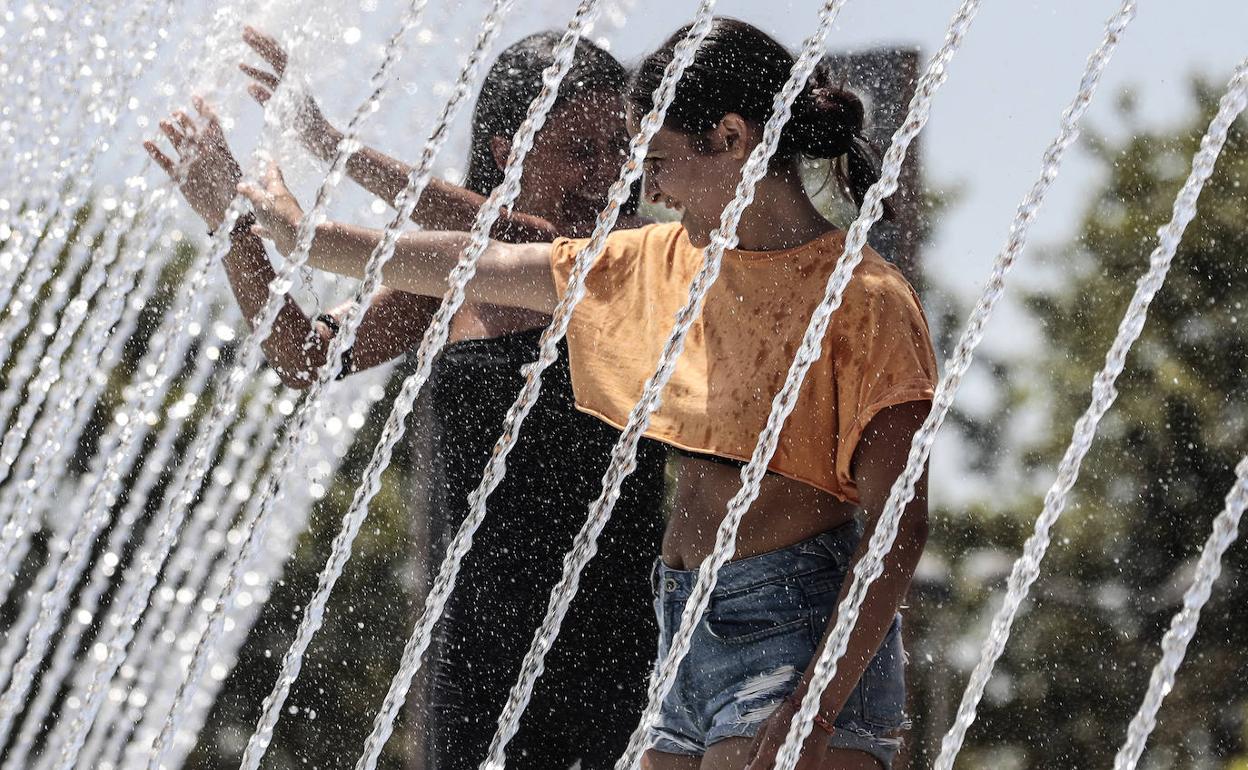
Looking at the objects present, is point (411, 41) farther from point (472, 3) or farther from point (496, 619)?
point (496, 619)

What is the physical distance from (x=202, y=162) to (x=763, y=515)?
1382mm

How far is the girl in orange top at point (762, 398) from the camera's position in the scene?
2244 millimetres

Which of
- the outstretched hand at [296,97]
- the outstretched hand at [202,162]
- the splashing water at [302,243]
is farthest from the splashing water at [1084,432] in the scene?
the outstretched hand at [296,97]

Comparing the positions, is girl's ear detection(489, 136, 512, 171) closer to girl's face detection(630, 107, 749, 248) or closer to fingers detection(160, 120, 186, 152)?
fingers detection(160, 120, 186, 152)

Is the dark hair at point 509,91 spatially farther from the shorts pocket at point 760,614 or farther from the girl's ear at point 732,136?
the shorts pocket at point 760,614

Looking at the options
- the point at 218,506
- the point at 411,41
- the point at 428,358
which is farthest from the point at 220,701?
the point at 428,358

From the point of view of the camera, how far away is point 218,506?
24.1ft

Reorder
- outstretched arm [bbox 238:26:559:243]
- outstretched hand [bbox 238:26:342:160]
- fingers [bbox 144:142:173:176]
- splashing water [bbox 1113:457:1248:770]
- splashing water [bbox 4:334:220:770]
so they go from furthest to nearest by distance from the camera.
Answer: splashing water [bbox 4:334:220:770]
outstretched hand [bbox 238:26:342:160]
outstretched arm [bbox 238:26:559:243]
fingers [bbox 144:142:173:176]
splashing water [bbox 1113:457:1248:770]

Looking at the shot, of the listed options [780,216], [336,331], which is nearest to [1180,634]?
[780,216]

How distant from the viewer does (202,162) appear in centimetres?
312

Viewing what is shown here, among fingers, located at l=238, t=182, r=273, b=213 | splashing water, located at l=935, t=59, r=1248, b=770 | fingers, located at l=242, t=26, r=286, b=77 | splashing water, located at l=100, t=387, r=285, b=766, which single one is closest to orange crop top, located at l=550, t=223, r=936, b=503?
splashing water, located at l=935, t=59, r=1248, b=770

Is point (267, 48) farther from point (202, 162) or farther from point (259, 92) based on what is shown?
point (202, 162)

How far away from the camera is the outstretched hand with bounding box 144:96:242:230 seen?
3.11 m

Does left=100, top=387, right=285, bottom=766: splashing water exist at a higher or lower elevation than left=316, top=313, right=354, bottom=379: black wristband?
lower
